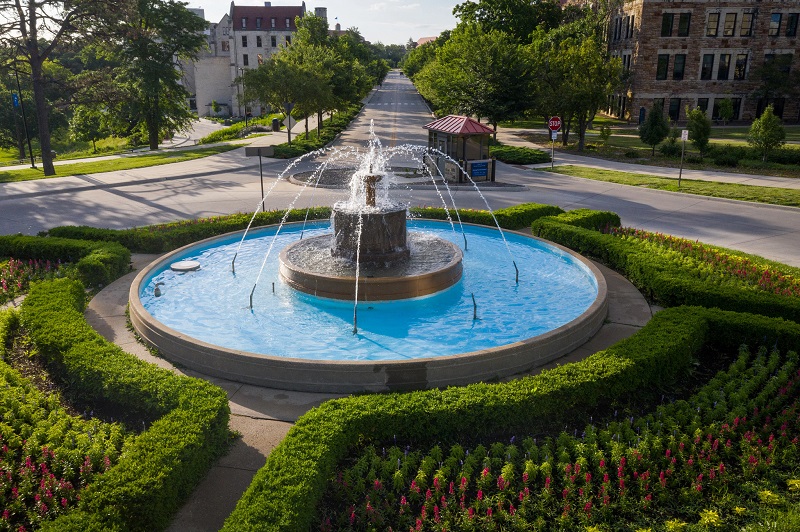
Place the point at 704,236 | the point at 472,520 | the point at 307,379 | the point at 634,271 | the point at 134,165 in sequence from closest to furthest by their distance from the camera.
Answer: the point at 472,520, the point at 307,379, the point at 634,271, the point at 704,236, the point at 134,165

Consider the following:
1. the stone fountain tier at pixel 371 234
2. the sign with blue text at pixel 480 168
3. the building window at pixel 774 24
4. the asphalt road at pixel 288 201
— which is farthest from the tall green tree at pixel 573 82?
the stone fountain tier at pixel 371 234

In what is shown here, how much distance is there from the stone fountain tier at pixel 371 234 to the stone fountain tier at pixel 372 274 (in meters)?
0.19

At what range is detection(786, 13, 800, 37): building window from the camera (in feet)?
160

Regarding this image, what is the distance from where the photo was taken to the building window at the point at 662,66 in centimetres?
4916

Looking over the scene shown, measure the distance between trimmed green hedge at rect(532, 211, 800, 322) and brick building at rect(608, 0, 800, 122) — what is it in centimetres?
3821

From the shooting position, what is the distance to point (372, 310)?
11617mm

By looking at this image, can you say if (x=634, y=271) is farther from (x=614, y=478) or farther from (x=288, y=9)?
(x=288, y=9)

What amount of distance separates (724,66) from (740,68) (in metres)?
1.55

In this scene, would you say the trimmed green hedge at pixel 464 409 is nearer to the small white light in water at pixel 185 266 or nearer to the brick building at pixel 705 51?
the small white light in water at pixel 185 266

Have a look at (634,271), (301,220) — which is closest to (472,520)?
(634,271)

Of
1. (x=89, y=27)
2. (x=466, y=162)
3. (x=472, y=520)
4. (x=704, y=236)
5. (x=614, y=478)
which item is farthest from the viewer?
(x=89, y=27)

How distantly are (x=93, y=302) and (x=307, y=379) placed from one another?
597 centimetres

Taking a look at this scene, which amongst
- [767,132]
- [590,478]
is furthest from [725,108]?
[590,478]

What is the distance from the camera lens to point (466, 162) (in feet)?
88.4
